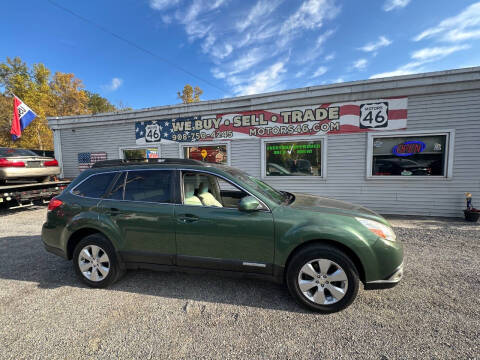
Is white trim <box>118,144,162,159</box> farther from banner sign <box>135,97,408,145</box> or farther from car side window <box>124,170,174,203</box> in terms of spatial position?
car side window <box>124,170,174,203</box>

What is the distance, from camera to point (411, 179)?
244 inches

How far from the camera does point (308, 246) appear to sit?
7.77 feet

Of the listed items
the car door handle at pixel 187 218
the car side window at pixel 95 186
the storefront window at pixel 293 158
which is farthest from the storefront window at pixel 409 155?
the car side window at pixel 95 186

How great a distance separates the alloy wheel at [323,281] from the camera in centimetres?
227

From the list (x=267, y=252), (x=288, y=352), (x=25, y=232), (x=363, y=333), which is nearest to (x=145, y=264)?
(x=267, y=252)

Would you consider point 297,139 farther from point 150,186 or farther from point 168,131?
point 150,186

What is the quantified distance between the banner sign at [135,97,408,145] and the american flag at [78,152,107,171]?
211 cm

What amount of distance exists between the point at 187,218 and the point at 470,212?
7.25 m

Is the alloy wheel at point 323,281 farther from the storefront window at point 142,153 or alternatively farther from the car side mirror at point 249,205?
the storefront window at point 142,153

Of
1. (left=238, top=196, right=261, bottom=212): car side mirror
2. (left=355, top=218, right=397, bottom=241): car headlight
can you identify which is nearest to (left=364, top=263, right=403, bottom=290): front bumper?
(left=355, top=218, right=397, bottom=241): car headlight

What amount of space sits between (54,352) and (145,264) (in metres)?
1.08

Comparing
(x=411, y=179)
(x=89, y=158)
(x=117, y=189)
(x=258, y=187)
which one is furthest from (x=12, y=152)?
(x=411, y=179)

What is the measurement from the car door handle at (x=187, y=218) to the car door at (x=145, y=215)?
0.11 metres

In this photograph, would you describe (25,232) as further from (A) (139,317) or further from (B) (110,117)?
(B) (110,117)
